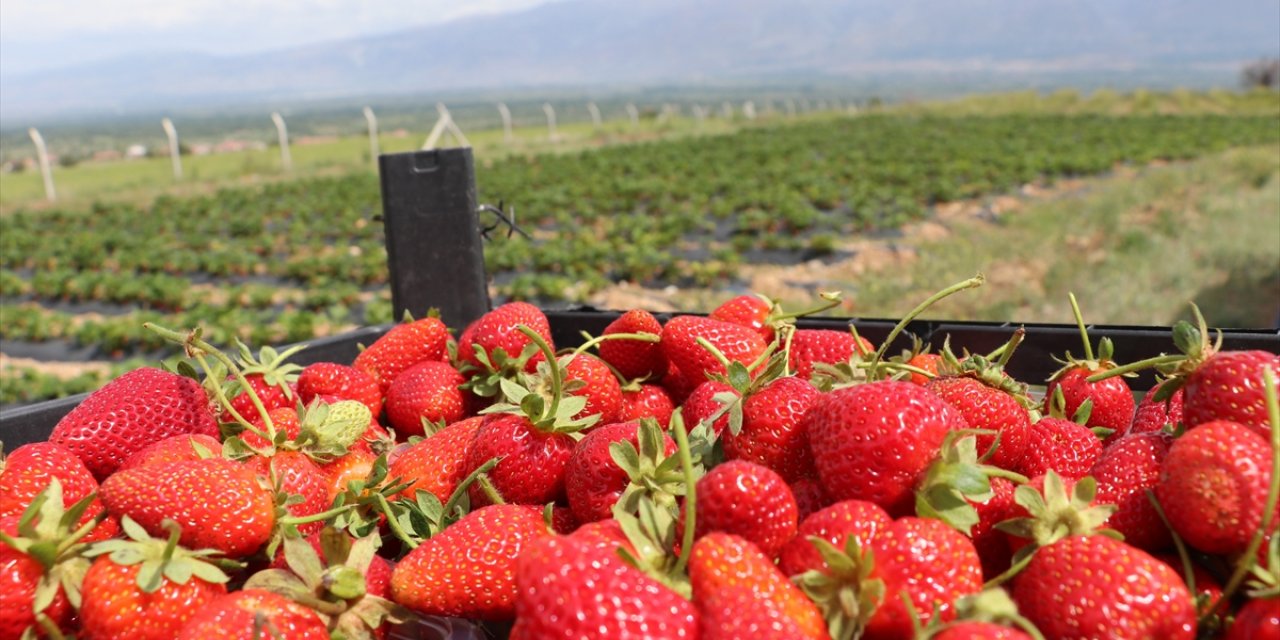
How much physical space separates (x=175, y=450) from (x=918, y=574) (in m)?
1.03

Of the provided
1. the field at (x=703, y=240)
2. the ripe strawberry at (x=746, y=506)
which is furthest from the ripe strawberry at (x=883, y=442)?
the field at (x=703, y=240)

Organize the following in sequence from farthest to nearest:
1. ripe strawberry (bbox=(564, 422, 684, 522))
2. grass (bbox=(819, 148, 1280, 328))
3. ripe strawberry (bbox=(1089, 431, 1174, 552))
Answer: grass (bbox=(819, 148, 1280, 328)) → ripe strawberry (bbox=(564, 422, 684, 522)) → ripe strawberry (bbox=(1089, 431, 1174, 552))

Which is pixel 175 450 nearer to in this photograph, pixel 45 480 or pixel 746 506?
pixel 45 480

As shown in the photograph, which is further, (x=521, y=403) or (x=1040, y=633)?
(x=521, y=403)

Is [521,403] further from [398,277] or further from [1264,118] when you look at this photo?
[1264,118]

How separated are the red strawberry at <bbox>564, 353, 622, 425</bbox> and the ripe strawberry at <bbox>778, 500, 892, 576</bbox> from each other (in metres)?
0.54

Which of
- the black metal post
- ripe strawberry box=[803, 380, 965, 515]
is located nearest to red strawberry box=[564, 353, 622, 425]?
ripe strawberry box=[803, 380, 965, 515]

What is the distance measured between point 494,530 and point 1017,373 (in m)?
1.31

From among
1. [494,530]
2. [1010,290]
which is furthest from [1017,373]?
[1010,290]

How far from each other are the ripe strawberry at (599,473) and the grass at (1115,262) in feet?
19.7

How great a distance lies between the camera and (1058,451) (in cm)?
134

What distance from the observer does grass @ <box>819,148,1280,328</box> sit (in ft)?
24.2

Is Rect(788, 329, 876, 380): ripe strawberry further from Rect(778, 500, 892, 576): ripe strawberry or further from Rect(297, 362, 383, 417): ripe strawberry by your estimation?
Rect(297, 362, 383, 417): ripe strawberry

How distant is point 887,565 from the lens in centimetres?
98
